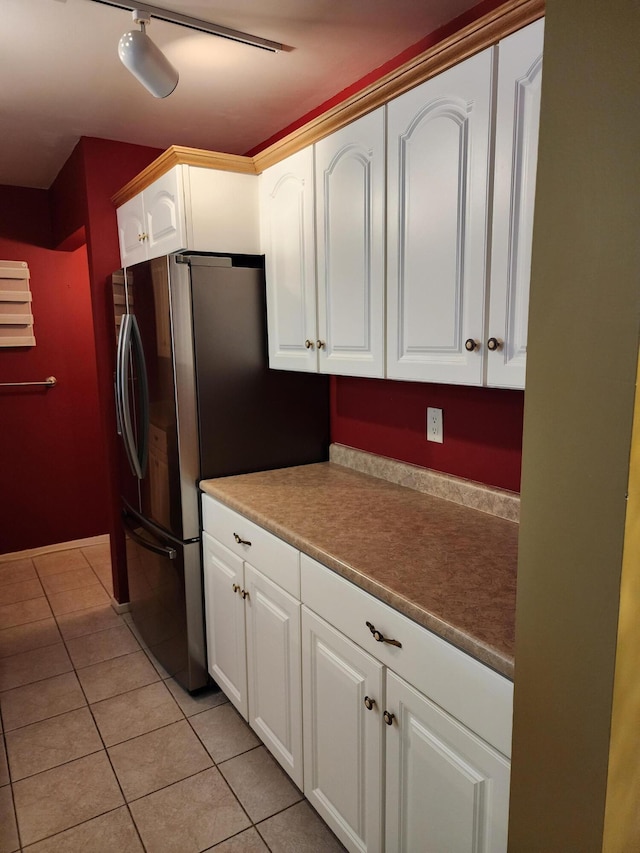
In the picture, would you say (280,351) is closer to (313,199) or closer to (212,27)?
(313,199)

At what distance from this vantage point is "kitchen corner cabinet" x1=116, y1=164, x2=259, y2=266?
2.17 m

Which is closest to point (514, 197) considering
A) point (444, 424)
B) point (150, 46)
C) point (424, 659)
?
point (444, 424)

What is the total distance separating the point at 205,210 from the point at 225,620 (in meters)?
1.57

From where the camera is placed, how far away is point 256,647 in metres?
1.92

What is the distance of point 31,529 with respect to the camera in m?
3.93

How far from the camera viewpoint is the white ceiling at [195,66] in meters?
1.73

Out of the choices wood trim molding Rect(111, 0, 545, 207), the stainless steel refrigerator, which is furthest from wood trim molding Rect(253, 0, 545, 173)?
the stainless steel refrigerator

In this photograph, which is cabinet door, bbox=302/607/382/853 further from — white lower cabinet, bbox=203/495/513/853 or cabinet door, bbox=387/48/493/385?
cabinet door, bbox=387/48/493/385

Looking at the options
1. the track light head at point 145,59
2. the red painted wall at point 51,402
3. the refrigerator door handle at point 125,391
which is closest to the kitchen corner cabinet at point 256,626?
the refrigerator door handle at point 125,391

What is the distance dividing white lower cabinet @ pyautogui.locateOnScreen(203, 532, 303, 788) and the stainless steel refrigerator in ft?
0.44

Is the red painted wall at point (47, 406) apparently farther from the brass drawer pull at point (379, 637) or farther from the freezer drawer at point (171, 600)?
the brass drawer pull at point (379, 637)

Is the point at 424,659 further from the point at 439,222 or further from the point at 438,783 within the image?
the point at 439,222

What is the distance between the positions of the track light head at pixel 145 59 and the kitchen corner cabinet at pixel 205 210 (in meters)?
0.42

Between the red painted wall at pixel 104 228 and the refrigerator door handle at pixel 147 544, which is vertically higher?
the red painted wall at pixel 104 228
